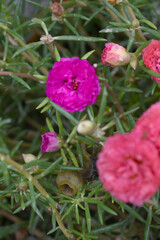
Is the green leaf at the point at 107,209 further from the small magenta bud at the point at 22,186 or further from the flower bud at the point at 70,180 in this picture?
the small magenta bud at the point at 22,186

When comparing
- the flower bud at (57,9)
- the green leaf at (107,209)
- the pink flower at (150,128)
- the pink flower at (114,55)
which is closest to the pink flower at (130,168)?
the pink flower at (150,128)

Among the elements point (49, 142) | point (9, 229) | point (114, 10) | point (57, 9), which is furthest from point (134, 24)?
point (9, 229)

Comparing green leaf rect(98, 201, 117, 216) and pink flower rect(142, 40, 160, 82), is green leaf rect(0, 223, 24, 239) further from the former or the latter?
pink flower rect(142, 40, 160, 82)

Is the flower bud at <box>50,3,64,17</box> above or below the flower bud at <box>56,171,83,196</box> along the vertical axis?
above

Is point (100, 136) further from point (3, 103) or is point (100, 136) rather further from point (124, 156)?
point (3, 103)

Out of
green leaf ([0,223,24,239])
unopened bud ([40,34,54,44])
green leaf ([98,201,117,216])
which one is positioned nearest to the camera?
green leaf ([98,201,117,216])

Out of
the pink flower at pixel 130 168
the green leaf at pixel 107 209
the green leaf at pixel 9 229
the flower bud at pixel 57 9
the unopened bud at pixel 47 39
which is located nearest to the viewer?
the pink flower at pixel 130 168

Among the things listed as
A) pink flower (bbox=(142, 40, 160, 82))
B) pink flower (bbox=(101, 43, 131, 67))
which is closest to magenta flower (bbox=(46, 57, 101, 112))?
pink flower (bbox=(101, 43, 131, 67))
